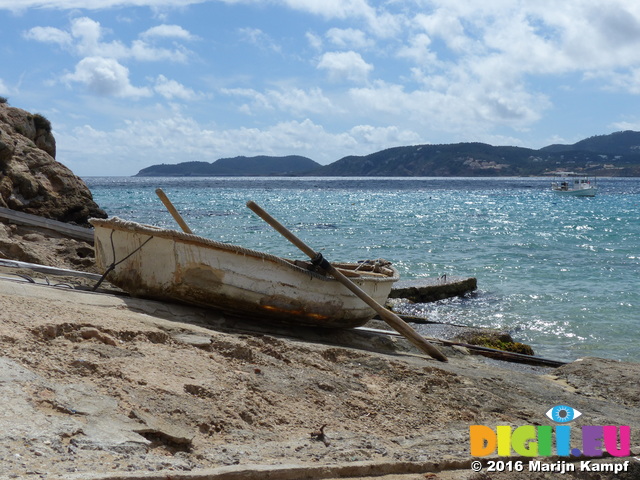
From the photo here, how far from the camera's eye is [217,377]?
5090 millimetres

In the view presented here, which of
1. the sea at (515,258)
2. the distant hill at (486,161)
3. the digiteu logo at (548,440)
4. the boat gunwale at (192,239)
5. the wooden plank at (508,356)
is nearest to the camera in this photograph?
the digiteu logo at (548,440)

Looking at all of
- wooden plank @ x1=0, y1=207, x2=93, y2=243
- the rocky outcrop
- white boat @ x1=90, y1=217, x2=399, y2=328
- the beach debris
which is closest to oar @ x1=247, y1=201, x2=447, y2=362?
white boat @ x1=90, y1=217, x2=399, y2=328

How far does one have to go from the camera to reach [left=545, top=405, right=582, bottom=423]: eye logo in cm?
580

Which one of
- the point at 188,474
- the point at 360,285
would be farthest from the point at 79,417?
the point at 360,285

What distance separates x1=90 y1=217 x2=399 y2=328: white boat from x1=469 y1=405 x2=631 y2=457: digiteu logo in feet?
10.2

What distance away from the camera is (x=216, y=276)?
752 centimetres

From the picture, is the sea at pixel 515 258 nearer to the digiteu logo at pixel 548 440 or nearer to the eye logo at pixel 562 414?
the eye logo at pixel 562 414

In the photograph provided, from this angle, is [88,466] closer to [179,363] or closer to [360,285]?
[179,363]

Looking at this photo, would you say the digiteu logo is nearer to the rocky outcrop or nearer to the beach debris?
the beach debris

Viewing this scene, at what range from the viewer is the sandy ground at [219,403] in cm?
384

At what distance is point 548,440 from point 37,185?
40.6 feet

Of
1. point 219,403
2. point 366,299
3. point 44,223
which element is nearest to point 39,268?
point 44,223

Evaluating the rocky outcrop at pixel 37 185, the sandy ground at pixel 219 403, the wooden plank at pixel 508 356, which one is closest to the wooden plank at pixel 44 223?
the rocky outcrop at pixel 37 185

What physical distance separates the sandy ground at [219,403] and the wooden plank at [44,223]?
548 centimetres
